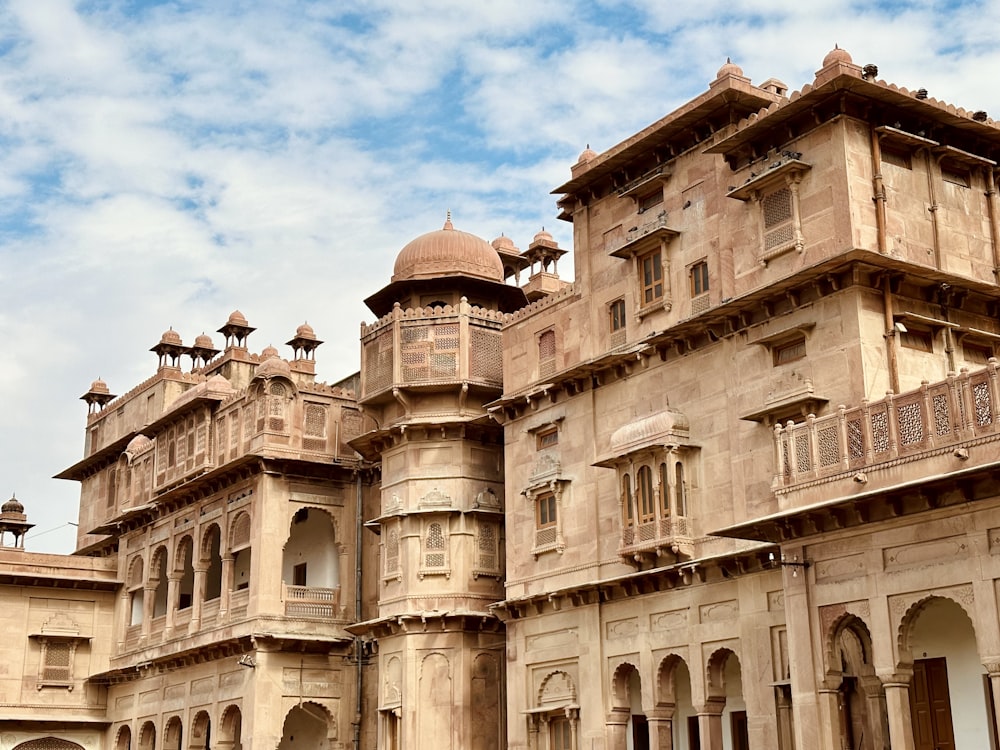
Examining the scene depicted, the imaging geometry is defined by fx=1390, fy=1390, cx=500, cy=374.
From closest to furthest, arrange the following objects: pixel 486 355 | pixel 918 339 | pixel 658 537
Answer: pixel 918 339 < pixel 658 537 < pixel 486 355

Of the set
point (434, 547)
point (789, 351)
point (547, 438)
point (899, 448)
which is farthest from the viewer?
point (434, 547)

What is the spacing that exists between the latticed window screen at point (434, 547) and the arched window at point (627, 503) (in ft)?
20.8

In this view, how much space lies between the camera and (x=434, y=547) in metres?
30.0

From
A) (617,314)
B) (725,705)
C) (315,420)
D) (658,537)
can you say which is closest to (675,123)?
(617,314)

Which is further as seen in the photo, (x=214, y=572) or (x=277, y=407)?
(x=214, y=572)

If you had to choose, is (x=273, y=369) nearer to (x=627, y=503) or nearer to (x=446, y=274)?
(x=446, y=274)

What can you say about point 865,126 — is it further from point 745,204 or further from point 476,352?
point 476,352

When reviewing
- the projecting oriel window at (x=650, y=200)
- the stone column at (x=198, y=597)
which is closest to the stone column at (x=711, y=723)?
the projecting oriel window at (x=650, y=200)

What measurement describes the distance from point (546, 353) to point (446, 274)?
485cm

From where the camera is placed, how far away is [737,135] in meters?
23.0

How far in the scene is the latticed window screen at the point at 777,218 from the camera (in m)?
22.5

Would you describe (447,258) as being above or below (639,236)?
above

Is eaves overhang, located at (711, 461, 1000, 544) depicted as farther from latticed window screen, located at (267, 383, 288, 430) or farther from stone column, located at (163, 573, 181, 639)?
stone column, located at (163, 573, 181, 639)

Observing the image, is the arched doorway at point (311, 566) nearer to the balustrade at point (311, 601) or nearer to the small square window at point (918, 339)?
the balustrade at point (311, 601)
